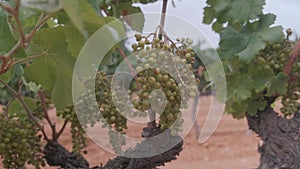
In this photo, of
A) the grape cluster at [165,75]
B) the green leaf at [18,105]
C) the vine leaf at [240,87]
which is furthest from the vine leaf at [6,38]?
the vine leaf at [240,87]

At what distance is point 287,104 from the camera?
1.42m

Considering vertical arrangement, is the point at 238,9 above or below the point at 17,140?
above

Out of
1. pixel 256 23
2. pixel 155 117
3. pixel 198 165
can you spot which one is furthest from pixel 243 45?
pixel 198 165

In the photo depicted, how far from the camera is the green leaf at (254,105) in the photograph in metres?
1.45

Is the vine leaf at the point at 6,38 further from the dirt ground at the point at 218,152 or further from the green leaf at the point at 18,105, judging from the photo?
the dirt ground at the point at 218,152

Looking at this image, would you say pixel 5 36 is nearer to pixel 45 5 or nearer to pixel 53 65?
pixel 53 65

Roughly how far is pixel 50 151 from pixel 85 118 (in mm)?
321

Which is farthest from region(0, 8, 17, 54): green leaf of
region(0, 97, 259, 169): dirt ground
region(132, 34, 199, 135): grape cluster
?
region(0, 97, 259, 169): dirt ground

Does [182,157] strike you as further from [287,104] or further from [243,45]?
[243,45]

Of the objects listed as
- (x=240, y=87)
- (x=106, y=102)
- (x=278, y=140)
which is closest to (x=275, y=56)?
(x=240, y=87)

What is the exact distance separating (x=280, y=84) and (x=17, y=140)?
74 centimetres

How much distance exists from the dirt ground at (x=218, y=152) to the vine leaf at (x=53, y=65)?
4.62 feet

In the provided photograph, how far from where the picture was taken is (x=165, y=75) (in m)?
0.80

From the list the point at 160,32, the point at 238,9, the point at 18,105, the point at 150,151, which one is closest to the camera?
the point at 160,32
